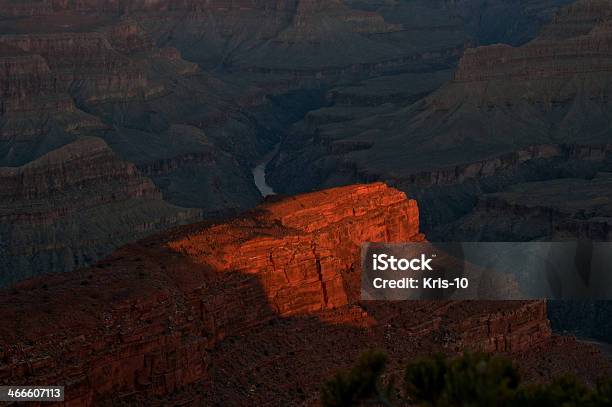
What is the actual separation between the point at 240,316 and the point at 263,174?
318ft

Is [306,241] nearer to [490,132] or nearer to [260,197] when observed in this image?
[260,197]

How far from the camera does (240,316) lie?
45.1 m

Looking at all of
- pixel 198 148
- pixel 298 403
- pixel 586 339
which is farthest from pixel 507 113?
pixel 298 403

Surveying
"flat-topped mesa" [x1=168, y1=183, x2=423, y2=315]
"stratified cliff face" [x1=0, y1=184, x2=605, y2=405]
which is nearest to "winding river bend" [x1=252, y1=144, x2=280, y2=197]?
"flat-topped mesa" [x1=168, y1=183, x2=423, y2=315]

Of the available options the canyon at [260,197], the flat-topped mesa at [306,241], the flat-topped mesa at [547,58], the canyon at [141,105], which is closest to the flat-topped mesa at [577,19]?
the canyon at [260,197]

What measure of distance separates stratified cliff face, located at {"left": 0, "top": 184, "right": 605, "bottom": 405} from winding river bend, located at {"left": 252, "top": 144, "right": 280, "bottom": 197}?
72.5 metres

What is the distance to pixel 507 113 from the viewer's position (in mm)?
130125

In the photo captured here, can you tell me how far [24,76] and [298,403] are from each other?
81.3 m

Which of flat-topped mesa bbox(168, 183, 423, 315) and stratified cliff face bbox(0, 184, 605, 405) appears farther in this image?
flat-topped mesa bbox(168, 183, 423, 315)

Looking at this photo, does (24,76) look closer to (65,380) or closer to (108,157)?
(108,157)

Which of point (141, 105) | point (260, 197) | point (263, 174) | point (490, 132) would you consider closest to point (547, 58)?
point (490, 132)

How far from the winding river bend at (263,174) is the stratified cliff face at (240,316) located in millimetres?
72543

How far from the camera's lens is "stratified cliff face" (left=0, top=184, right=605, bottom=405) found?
38.3 metres

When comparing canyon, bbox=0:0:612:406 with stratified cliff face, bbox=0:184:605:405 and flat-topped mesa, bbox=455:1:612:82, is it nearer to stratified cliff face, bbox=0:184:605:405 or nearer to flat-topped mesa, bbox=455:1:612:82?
stratified cliff face, bbox=0:184:605:405
